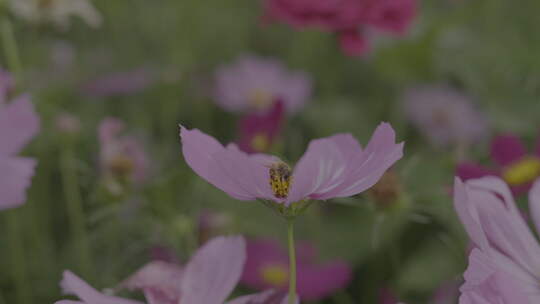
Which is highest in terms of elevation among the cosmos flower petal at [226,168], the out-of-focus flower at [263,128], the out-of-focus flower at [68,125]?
the cosmos flower petal at [226,168]

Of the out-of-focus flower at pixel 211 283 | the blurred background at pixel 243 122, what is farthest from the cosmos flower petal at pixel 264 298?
the blurred background at pixel 243 122

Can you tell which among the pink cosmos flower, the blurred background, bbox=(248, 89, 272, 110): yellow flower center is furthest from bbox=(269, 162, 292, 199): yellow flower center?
bbox=(248, 89, 272, 110): yellow flower center

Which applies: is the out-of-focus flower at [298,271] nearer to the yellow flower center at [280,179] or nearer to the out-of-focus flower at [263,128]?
the out-of-focus flower at [263,128]

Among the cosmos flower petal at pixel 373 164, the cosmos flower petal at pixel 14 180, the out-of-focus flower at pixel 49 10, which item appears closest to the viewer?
the cosmos flower petal at pixel 373 164

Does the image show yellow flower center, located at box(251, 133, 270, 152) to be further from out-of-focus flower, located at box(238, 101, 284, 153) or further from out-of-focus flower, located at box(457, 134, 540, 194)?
out-of-focus flower, located at box(457, 134, 540, 194)

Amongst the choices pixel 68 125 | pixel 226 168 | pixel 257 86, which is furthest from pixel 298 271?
pixel 257 86

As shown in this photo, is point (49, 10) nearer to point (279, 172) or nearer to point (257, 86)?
point (257, 86)
